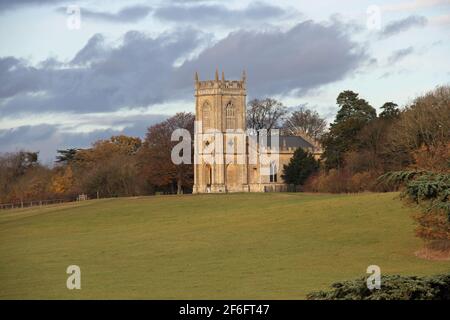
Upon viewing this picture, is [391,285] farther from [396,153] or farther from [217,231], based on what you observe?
[396,153]

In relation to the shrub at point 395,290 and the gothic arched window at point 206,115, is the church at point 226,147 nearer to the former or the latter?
the gothic arched window at point 206,115

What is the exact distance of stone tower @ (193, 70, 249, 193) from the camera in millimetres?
93938

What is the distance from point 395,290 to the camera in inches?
801

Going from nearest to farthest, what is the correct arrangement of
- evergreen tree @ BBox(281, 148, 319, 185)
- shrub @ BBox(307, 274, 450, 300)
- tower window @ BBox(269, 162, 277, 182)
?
shrub @ BBox(307, 274, 450, 300), evergreen tree @ BBox(281, 148, 319, 185), tower window @ BBox(269, 162, 277, 182)

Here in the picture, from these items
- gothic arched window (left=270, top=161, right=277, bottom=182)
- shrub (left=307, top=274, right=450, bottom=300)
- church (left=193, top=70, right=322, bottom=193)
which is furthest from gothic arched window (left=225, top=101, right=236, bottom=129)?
shrub (left=307, top=274, right=450, bottom=300)

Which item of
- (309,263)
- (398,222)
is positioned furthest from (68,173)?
(309,263)

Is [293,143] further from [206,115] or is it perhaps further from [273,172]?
[206,115]

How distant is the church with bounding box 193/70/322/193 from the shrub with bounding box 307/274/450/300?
7170cm

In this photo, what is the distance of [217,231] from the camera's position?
159 ft

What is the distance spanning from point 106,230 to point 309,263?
20.4 metres

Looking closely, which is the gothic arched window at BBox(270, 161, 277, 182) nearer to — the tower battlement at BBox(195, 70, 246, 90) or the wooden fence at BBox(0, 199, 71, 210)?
the tower battlement at BBox(195, 70, 246, 90)

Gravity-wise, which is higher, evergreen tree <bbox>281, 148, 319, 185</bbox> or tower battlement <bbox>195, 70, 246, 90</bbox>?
tower battlement <bbox>195, 70, 246, 90</bbox>

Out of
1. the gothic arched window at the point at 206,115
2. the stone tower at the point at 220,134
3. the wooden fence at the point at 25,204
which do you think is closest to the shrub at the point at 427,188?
the wooden fence at the point at 25,204

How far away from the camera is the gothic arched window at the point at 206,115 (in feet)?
313
